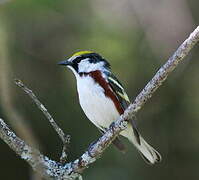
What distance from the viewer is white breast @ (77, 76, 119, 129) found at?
146 inches

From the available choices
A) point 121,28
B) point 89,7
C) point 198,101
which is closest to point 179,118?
point 198,101

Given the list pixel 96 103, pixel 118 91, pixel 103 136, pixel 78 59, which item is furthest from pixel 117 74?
pixel 103 136

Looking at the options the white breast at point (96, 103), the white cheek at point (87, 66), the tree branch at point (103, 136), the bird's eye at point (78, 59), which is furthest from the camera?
the bird's eye at point (78, 59)

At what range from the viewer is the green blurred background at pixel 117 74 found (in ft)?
17.1

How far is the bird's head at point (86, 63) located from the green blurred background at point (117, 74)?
1125mm

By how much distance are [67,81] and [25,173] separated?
3.21ft

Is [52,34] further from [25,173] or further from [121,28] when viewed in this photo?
[25,173]

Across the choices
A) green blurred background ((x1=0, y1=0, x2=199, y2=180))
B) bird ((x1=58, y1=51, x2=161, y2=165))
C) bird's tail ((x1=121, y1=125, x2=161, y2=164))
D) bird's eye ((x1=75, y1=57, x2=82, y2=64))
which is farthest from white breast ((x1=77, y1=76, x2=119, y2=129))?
green blurred background ((x1=0, y1=0, x2=199, y2=180))

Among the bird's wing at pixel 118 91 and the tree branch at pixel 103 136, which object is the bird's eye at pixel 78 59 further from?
the tree branch at pixel 103 136

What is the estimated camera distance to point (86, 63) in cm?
397

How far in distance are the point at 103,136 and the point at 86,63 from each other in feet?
3.95

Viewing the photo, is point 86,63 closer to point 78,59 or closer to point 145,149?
point 78,59

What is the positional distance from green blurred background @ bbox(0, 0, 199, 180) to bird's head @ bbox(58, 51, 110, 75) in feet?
3.69

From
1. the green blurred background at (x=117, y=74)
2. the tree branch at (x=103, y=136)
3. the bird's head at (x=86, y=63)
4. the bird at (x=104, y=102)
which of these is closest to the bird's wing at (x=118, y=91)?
the bird at (x=104, y=102)
